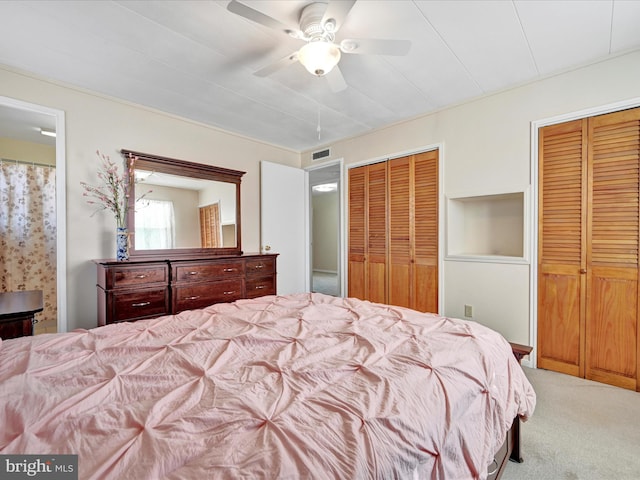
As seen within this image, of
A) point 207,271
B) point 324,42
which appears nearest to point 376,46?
point 324,42

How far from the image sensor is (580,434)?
1.81 m

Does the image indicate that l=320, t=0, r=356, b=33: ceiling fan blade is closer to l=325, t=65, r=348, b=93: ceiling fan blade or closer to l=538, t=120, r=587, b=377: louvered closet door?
l=325, t=65, r=348, b=93: ceiling fan blade

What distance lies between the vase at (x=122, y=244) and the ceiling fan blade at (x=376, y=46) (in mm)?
2547

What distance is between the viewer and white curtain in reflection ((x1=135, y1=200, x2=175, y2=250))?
10.2ft

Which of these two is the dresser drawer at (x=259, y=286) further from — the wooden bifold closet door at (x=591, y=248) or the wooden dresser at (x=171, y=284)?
the wooden bifold closet door at (x=591, y=248)

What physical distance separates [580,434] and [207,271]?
127 inches

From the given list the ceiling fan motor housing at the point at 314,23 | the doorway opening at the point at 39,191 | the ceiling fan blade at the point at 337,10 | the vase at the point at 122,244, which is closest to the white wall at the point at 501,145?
the ceiling fan motor housing at the point at 314,23

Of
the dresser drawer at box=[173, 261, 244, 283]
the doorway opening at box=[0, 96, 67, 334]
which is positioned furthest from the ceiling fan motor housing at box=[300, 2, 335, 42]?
the doorway opening at box=[0, 96, 67, 334]

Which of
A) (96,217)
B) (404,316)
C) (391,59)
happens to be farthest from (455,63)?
(96,217)

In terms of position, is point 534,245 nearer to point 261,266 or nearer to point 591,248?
point 591,248

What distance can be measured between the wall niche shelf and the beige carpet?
1.24 m

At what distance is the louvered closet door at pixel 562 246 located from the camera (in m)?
2.49

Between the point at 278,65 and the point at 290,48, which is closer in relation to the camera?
the point at 278,65

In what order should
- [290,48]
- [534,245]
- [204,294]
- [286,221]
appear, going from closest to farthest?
[290,48], [534,245], [204,294], [286,221]
